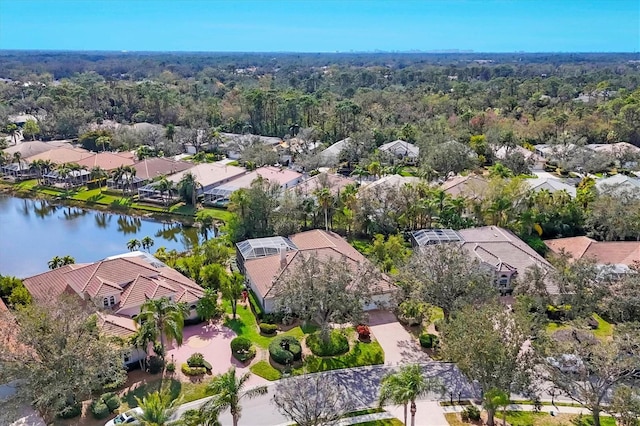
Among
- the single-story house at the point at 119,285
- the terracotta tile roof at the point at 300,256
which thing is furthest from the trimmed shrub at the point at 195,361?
the terracotta tile roof at the point at 300,256

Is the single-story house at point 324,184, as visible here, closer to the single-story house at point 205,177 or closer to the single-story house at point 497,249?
the single-story house at point 205,177

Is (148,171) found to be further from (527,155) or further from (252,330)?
(527,155)

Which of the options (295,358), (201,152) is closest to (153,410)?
(295,358)

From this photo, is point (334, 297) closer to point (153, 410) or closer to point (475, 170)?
point (153, 410)

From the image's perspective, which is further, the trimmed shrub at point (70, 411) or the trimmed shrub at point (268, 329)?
the trimmed shrub at point (268, 329)

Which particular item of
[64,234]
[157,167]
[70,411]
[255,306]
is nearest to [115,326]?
[70,411]

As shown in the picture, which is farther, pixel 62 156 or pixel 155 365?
pixel 62 156

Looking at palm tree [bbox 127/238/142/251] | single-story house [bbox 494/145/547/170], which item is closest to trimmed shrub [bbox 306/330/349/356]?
palm tree [bbox 127/238/142/251]
